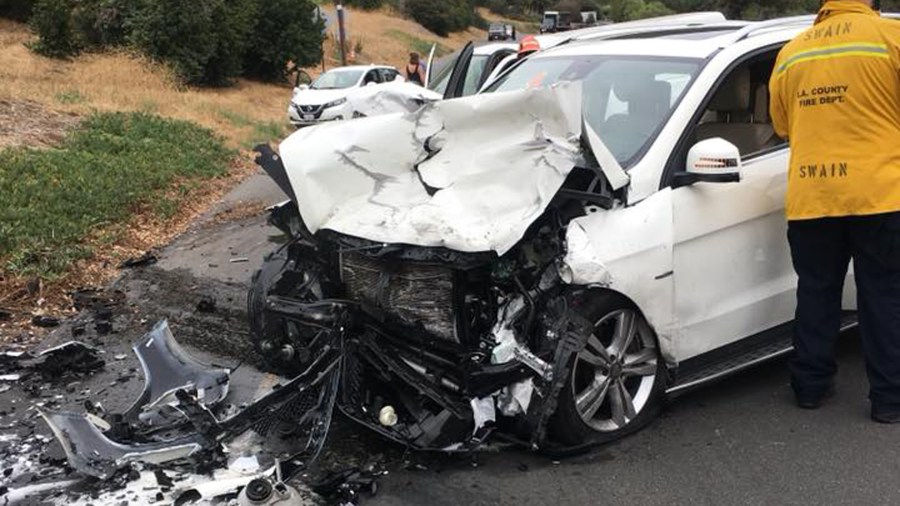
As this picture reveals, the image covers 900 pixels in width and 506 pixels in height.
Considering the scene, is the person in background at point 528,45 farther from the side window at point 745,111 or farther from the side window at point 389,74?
the side window at point 389,74

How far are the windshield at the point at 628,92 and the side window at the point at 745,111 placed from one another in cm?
24

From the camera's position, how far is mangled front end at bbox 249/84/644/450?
3527 mm

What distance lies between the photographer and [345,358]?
11.9 feet

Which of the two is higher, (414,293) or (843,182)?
(843,182)

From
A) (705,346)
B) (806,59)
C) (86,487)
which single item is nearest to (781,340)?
(705,346)

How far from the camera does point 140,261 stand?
285 inches

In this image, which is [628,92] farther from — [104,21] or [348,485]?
[104,21]

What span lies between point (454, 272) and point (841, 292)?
6.87 feet

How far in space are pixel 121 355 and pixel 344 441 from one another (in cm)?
192

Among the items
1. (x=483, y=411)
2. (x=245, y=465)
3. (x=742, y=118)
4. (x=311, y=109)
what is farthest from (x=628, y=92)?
Answer: (x=311, y=109)

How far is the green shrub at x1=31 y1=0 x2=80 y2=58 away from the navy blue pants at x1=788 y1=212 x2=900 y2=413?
78.0ft

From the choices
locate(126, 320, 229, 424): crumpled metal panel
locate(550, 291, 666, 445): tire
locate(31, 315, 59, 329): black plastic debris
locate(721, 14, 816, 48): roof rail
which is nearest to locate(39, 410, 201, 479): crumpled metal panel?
locate(126, 320, 229, 424): crumpled metal panel

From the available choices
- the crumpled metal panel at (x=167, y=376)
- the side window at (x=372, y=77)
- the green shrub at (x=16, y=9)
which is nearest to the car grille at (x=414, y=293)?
the crumpled metal panel at (x=167, y=376)

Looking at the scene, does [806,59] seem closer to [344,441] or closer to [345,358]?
[345,358]
